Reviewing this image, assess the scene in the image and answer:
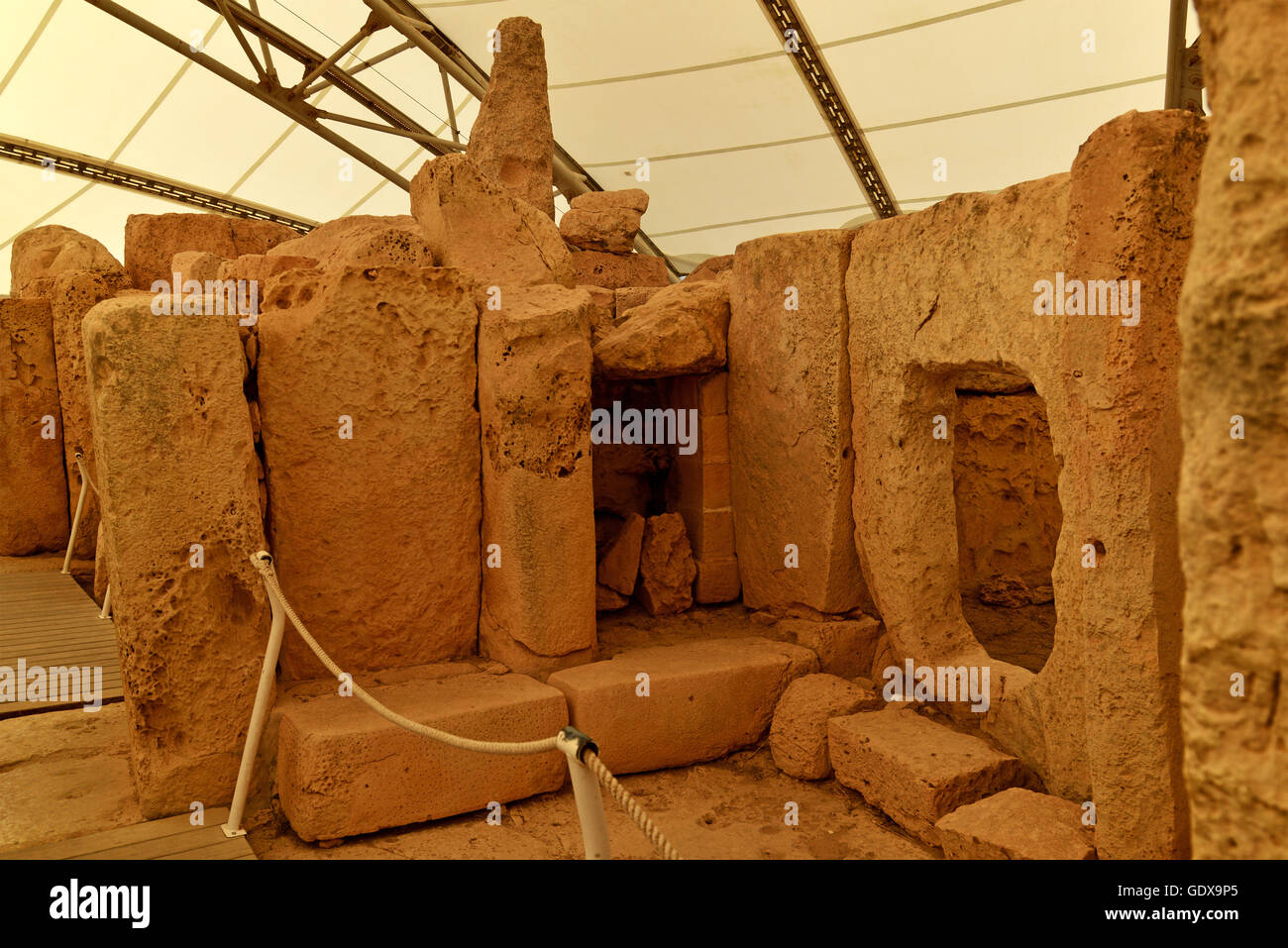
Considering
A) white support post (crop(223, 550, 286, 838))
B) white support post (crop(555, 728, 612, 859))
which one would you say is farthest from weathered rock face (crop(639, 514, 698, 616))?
white support post (crop(555, 728, 612, 859))

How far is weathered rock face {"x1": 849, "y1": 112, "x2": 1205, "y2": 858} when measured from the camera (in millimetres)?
2844

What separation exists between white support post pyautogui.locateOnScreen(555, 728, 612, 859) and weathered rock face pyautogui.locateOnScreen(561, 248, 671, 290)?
6344 millimetres

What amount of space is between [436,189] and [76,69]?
732 centimetres

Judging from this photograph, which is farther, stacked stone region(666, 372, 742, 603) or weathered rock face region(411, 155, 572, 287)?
stacked stone region(666, 372, 742, 603)

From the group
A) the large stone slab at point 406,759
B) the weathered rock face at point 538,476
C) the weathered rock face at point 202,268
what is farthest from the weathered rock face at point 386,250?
the large stone slab at point 406,759

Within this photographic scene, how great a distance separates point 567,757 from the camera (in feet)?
7.45

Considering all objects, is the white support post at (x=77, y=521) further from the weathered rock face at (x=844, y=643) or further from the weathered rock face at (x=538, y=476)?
the weathered rock face at (x=844, y=643)

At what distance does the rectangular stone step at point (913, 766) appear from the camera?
368cm

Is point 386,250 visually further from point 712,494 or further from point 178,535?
point 712,494

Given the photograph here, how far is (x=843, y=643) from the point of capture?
4762 millimetres

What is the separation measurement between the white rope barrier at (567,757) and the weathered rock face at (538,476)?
3.66 feet

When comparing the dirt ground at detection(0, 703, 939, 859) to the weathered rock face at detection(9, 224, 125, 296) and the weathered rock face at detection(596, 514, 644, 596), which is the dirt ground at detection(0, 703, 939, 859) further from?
the weathered rock face at detection(9, 224, 125, 296)

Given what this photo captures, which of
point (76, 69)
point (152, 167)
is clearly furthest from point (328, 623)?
point (152, 167)

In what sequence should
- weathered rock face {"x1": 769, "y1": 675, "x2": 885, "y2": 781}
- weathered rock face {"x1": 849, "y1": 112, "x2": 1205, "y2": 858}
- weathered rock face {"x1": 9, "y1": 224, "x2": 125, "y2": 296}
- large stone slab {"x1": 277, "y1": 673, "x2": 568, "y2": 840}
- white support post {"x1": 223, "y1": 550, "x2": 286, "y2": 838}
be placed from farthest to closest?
weathered rock face {"x1": 9, "y1": 224, "x2": 125, "y2": 296}
weathered rock face {"x1": 769, "y1": 675, "x2": 885, "y2": 781}
large stone slab {"x1": 277, "y1": 673, "x2": 568, "y2": 840}
white support post {"x1": 223, "y1": 550, "x2": 286, "y2": 838}
weathered rock face {"x1": 849, "y1": 112, "x2": 1205, "y2": 858}
